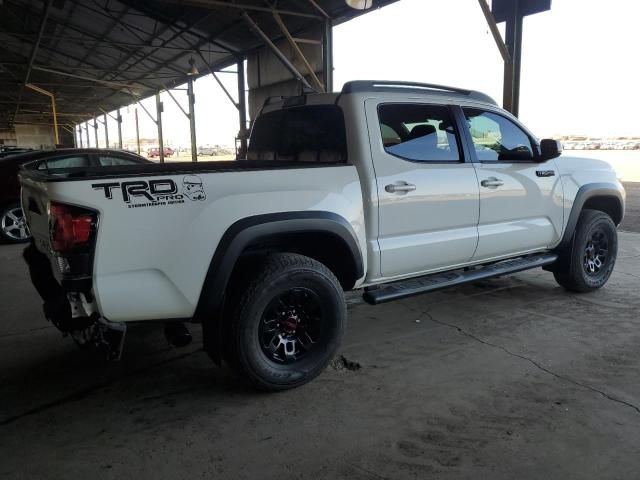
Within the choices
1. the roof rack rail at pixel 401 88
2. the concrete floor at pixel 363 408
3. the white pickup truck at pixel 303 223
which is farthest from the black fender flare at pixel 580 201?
the roof rack rail at pixel 401 88

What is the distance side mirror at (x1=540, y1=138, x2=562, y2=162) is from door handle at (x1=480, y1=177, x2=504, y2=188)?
2.12 ft

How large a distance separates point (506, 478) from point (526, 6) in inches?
321

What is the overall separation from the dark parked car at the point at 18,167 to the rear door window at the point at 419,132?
5.94 metres

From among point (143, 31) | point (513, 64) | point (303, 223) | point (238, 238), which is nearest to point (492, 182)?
point (303, 223)

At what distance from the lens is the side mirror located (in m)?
4.34

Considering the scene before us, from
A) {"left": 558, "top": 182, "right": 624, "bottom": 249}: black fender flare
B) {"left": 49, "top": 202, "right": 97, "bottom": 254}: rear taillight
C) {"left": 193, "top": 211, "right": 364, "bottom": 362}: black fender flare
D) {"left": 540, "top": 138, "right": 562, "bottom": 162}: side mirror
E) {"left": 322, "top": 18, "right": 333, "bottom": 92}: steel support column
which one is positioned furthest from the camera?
{"left": 322, "top": 18, "right": 333, "bottom": 92}: steel support column

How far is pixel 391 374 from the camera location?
340 centimetres

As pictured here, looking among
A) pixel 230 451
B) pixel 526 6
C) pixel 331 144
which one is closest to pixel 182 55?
pixel 526 6

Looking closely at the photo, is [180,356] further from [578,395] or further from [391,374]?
[578,395]

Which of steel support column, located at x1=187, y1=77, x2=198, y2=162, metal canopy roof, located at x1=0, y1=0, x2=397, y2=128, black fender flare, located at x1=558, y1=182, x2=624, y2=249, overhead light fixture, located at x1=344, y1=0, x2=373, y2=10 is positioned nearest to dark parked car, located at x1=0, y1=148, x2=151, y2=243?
metal canopy roof, located at x1=0, y1=0, x2=397, y2=128

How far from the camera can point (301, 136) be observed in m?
3.96

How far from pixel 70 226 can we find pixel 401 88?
2.48 metres

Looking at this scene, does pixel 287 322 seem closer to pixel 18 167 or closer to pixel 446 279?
pixel 446 279

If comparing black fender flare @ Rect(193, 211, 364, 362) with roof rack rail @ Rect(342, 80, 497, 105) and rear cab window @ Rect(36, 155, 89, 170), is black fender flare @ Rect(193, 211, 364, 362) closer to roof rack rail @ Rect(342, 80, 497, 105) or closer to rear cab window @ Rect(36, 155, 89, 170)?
roof rack rail @ Rect(342, 80, 497, 105)
